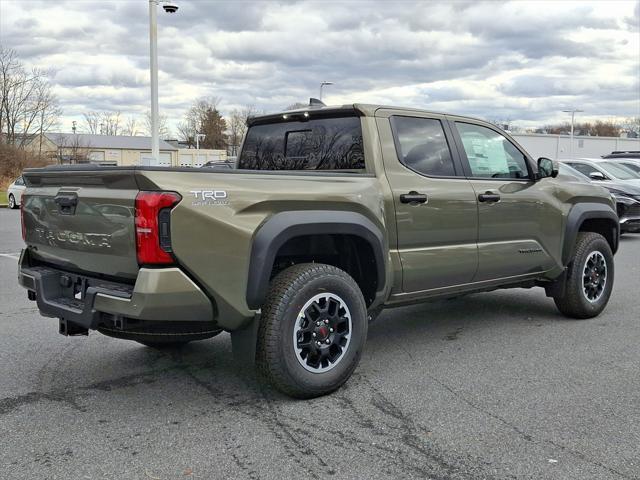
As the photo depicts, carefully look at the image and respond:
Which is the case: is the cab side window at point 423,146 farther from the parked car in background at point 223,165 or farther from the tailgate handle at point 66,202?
the tailgate handle at point 66,202

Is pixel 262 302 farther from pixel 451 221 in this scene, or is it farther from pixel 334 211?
pixel 451 221

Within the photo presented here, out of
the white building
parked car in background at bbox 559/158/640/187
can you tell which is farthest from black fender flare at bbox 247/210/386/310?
the white building

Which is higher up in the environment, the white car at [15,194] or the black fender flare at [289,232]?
the black fender flare at [289,232]

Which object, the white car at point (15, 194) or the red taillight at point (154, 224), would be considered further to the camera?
the white car at point (15, 194)

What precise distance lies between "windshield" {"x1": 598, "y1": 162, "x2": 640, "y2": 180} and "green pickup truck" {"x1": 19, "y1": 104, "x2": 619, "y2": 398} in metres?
9.97

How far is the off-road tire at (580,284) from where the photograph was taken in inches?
237

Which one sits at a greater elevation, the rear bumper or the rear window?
the rear window

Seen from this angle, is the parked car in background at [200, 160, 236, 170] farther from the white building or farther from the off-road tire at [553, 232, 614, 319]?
the white building

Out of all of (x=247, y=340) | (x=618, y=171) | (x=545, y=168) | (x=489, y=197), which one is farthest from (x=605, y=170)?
(x=247, y=340)

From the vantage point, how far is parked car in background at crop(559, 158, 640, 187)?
14227 millimetres

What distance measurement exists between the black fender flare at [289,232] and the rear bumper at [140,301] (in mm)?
315

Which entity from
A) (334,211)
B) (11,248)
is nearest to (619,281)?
(334,211)

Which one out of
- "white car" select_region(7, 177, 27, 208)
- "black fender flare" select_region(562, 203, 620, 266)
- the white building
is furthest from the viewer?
the white building

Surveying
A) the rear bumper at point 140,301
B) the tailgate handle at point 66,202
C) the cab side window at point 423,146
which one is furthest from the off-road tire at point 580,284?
the tailgate handle at point 66,202
